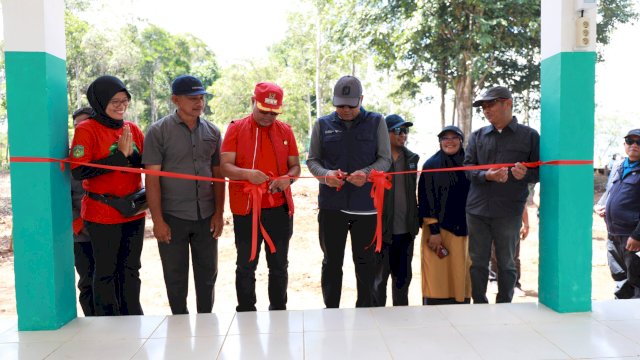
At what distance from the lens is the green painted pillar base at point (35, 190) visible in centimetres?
288

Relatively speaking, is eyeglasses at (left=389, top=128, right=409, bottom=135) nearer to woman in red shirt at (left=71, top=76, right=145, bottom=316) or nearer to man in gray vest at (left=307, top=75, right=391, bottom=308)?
man in gray vest at (left=307, top=75, right=391, bottom=308)

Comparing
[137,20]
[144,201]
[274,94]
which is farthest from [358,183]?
[137,20]

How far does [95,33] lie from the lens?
1678cm

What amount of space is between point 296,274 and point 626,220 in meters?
5.10

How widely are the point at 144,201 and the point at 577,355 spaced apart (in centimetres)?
257

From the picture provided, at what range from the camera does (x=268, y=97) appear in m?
3.20

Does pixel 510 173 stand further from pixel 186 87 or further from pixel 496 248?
pixel 186 87

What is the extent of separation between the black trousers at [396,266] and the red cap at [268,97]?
4.21 feet

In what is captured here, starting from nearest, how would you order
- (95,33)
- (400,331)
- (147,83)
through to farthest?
(400,331), (95,33), (147,83)

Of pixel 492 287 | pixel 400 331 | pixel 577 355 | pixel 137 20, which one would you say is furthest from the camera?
pixel 137 20

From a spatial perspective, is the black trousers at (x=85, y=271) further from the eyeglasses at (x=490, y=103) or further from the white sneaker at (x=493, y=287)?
the white sneaker at (x=493, y=287)

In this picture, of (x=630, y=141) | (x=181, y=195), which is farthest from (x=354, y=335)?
(x=630, y=141)

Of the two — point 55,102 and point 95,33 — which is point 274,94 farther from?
point 95,33

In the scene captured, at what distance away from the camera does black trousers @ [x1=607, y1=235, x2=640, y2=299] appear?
13.1 feet
